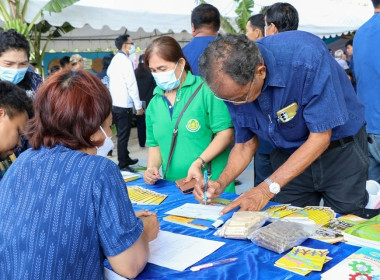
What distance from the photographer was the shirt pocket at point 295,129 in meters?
1.82

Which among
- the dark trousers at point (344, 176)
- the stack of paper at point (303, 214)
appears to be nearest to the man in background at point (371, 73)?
the dark trousers at point (344, 176)

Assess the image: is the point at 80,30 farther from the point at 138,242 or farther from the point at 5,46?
the point at 138,242

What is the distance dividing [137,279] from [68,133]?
0.52 meters

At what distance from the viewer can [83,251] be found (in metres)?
1.12

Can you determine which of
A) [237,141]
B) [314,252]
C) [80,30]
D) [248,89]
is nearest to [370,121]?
[237,141]

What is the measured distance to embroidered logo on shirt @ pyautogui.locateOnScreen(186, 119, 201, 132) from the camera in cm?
225

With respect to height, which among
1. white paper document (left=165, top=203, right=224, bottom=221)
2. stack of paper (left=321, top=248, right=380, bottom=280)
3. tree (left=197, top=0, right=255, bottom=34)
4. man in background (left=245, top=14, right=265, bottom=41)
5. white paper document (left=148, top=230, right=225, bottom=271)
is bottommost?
white paper document (left=165, top=203, right=224, bottom=221)

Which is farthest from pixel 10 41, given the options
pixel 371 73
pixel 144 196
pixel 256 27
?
pixel 371 73

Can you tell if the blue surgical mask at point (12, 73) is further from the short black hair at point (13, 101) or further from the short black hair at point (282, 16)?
the short black hair at point (282, 16)

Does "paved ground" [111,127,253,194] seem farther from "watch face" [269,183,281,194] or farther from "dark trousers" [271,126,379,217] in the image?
"watch face" [269,183,281,194]

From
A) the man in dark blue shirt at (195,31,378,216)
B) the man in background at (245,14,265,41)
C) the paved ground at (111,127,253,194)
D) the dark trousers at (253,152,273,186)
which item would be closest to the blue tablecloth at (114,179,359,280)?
the man in dark blue shirt at (195,31,378,216)

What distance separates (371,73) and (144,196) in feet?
6.54

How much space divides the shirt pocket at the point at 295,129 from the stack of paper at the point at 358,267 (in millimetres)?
692

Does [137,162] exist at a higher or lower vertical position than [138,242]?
lower
